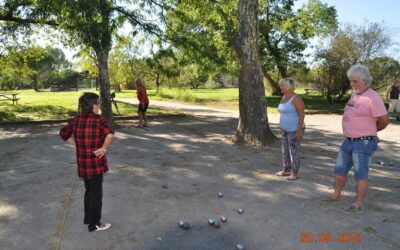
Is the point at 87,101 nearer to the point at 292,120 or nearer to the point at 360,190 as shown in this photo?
the point at 292,120

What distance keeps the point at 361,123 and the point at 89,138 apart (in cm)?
341

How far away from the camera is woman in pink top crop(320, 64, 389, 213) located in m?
4.42

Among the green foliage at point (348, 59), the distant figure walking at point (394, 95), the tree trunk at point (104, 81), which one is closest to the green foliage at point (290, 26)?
the green foliage at point (348, 59)

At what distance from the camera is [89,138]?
403 cm

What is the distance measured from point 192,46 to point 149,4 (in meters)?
2.20

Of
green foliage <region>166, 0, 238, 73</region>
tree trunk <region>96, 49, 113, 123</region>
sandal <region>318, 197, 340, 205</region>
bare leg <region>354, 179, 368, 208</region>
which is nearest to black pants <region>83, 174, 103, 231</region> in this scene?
sandal <region>318, 197, 340, 205</region>

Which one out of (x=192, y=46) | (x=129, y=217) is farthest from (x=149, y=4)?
(x=129, y=217)

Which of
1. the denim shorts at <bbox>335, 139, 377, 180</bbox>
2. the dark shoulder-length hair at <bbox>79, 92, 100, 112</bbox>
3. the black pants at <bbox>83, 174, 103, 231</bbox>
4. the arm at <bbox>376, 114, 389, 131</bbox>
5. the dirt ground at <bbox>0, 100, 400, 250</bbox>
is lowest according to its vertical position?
the dirt ground at <bbox>0, 100, 400, 250</bbox>

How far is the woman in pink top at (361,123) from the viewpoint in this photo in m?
4.42

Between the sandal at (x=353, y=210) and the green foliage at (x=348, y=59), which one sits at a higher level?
the green foliage at (x=348, y=59)

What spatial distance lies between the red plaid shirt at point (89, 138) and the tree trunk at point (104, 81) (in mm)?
8001

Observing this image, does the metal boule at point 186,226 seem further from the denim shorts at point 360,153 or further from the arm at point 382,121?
the arm at point 382,121
